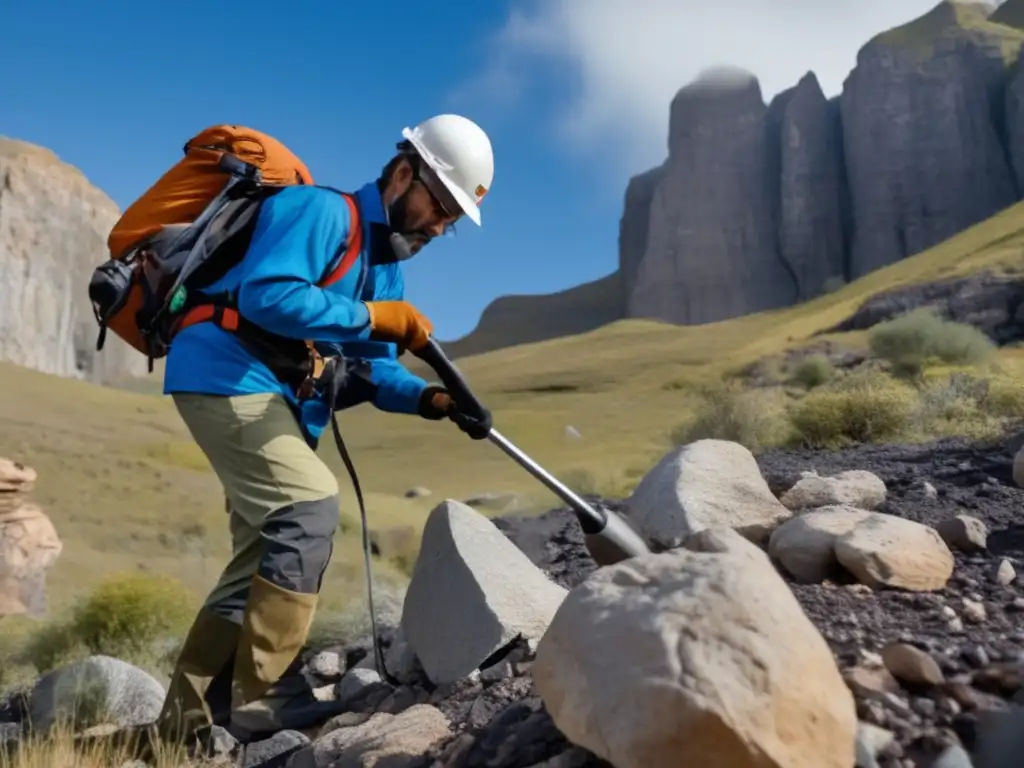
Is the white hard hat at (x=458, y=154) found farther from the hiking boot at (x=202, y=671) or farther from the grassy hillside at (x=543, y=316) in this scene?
the grassy hillside at (x=543, y=316)

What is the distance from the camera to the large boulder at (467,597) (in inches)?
164

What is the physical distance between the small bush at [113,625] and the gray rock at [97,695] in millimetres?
2137

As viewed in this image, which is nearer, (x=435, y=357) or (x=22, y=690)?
(x=435, y=357)

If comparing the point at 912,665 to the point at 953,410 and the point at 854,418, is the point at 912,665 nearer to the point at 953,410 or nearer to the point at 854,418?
the point at 854,418

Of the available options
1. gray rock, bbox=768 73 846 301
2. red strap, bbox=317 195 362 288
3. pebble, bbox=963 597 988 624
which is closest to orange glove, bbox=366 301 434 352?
red strap, bbox=317 195 362 288

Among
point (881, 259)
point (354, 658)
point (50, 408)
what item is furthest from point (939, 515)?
point (881, 259)

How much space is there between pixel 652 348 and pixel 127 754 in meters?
46.8

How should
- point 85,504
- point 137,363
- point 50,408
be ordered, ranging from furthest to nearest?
1. point 137,363
2. point 50,408
3. point 85,504

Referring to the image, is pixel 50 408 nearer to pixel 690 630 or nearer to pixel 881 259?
pixel 690 630

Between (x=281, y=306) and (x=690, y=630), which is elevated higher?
(x=281, y=306)

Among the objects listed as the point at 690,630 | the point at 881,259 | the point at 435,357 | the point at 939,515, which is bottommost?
the point at 939,515

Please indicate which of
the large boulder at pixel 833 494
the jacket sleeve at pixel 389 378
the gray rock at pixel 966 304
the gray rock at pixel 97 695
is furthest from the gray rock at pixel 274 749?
the gray rock at pixel 966 304

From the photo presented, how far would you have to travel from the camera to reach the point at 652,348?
4972cm

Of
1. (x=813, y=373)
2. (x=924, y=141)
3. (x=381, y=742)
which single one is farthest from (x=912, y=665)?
(x=924, y=141)
